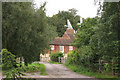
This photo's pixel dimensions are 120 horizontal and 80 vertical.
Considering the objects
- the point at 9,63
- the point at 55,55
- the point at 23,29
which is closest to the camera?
the point at 9,63

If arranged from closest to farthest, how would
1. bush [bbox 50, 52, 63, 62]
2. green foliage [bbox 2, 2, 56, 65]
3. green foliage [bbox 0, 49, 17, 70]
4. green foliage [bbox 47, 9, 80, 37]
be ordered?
green foliage [bbox 0, 49, 17, 70] → green foliage [bbox 2, 2, 56, 65] → bush [bbox 50, 52, 63, 62] → green foliage [bbox 47, 9, 80, 37]

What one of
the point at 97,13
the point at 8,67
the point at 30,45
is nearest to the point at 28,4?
the point at 30,45

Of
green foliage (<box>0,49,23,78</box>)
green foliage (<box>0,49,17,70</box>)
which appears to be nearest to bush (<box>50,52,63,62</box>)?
green foliage (<box>0,49,23,78</box>)

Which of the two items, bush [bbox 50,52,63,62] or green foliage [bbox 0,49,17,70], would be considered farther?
bush [bbox 50,52,63,62]

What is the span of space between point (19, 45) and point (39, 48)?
2277 mm

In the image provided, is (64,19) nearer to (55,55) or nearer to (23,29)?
(55,55)

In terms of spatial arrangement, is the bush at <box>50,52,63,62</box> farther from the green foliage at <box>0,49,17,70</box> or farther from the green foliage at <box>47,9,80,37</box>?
the green foliage at <box>0,49,17,70</box>

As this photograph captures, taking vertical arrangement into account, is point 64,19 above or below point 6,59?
above

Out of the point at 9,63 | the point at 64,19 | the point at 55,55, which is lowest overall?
the point at 55,55

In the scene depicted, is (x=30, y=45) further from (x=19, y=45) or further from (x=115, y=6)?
(x=115, y=6)

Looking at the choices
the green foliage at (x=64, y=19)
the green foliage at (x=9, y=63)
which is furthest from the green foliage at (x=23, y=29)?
the green foliage at (x=64, y=19)

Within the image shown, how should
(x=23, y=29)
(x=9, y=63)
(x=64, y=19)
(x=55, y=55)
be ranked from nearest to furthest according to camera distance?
(x=9, y=63)
(x=23, y=29)
(x=55, y=55)
(x=64, y=19)

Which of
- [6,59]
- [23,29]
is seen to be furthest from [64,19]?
[6,59]

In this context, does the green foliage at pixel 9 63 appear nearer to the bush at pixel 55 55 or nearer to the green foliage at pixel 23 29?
the green foliage at pixel 23 29
